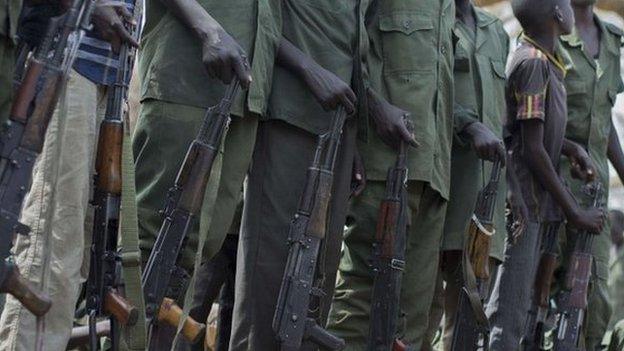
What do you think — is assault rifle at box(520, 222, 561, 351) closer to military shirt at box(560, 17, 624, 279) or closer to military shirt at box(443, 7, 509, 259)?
military shirt at box(560, 17, 624, 279)

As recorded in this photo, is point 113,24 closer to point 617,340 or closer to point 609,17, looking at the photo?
point 617,340

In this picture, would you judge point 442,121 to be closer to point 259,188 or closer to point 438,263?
point 438,263

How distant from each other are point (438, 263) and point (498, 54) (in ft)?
4.05

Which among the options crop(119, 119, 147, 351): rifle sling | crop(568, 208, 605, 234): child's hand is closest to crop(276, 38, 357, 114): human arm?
crop(119, 119, 147, 351): rifle sling

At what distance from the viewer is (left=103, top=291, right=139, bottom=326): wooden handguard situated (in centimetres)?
484

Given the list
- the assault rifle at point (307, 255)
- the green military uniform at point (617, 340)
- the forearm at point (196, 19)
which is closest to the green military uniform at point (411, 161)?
the assault rifle at point (307, 255)

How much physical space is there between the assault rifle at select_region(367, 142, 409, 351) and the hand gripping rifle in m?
1.22

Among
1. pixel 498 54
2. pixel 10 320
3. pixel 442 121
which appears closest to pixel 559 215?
pixel 498 54

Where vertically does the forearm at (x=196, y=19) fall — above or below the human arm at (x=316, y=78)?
above

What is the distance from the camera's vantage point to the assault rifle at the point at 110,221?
16.0ft

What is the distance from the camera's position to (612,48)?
28.8 feet

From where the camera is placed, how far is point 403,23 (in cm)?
650

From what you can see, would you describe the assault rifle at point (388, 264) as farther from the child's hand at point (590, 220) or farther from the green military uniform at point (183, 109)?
the child's hand at point (590, 220)

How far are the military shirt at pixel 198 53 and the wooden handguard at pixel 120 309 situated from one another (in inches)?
30.4
